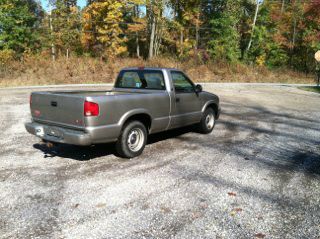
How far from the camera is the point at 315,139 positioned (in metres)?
8.79

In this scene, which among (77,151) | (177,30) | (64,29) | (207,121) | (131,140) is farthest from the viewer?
(177,30)

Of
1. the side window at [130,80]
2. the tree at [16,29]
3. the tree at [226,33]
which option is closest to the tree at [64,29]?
the tree at [16,29]

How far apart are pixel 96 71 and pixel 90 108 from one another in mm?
25824

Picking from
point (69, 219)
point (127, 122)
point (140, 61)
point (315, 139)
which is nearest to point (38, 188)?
point (69, 219)

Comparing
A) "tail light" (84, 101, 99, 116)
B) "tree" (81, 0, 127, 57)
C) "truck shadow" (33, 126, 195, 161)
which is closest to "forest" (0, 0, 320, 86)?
"tree" (81, 0, 127, 57)

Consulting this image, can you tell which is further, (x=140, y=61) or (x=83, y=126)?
(x=140, y=61)

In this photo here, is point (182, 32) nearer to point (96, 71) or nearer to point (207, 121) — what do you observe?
point (96, 71)

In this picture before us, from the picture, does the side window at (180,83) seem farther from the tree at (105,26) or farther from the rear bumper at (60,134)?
the tree at (105,26)

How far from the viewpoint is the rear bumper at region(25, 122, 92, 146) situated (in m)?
5.78

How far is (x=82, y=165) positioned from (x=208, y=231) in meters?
3.12

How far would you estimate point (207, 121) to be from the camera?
9.09 m

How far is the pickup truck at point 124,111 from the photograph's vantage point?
584 cm

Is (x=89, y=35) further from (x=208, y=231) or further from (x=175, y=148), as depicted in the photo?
(x=208, y=231)

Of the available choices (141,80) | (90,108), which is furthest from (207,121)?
(90,108)
